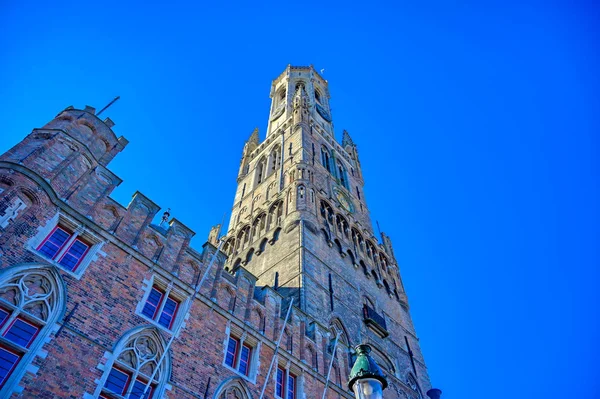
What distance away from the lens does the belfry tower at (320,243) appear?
2433cm

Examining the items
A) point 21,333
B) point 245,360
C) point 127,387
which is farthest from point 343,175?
point 21,333

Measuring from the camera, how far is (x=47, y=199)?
518 inches

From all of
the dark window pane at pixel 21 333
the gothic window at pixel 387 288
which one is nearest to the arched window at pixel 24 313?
the dark window pane at pixel 21 333

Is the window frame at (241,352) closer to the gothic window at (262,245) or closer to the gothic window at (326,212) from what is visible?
the gothic window at (262,245)

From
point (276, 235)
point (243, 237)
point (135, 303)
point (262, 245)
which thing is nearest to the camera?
point (135, 303)

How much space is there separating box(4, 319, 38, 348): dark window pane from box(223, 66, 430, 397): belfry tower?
12.7 m

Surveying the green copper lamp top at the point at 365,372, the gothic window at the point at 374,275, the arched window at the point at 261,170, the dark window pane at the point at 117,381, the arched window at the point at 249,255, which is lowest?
the green copper lamp top at the point at 365,372

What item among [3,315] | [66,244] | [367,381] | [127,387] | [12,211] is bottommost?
[367,381]

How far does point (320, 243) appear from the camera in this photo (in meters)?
27.7

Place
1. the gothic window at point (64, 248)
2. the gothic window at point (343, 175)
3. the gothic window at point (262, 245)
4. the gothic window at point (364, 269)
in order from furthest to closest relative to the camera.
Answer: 1. the gothic window at point (343, 175)
2. the gothic window at point (364, 269)
3. the gothic window at point (262, 245)
4. the gothic window at point (64, 248)

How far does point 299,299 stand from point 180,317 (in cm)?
854

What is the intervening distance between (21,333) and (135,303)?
3.21m

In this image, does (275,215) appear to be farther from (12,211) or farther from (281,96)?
(281,96)

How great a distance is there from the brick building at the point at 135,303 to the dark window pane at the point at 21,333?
0.03 m
